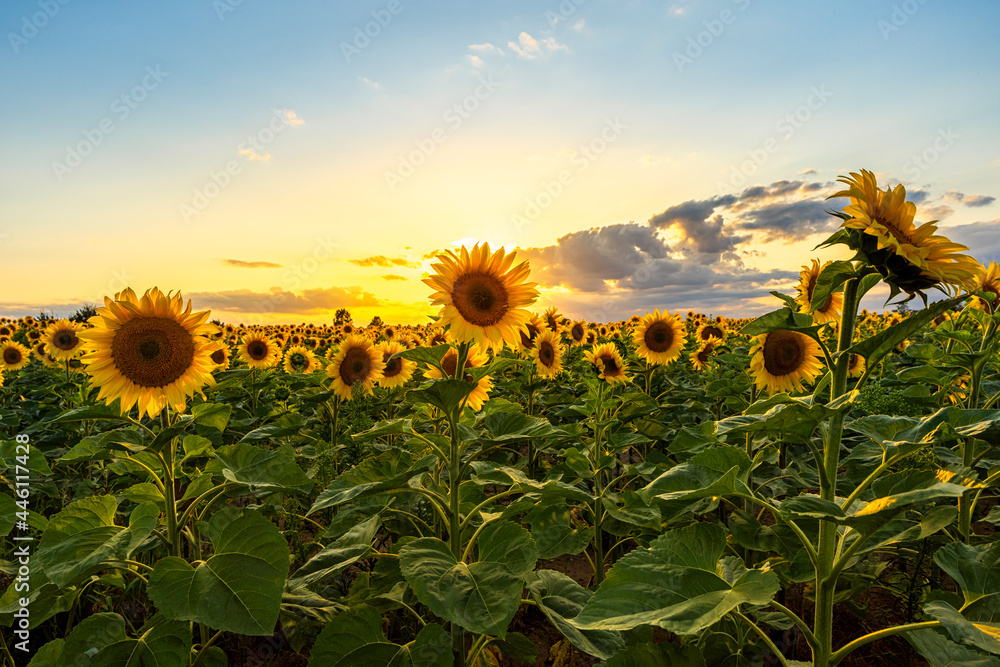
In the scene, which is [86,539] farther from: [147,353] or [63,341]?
[63,341]

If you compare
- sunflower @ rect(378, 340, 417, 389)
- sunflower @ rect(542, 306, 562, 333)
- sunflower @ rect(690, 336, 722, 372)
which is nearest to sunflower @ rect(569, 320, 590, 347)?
sunflower @ rect(542, 306, 562, 333)

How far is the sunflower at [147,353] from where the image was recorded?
3273mm

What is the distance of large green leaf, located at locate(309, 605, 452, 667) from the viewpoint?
2.18m

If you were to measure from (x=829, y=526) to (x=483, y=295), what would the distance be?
87.7 inches

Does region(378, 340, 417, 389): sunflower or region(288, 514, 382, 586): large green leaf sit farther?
region(378, 340, 417, 389): sunflower

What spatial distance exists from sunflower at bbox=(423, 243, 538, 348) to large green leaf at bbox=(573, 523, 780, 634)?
73.9 inches

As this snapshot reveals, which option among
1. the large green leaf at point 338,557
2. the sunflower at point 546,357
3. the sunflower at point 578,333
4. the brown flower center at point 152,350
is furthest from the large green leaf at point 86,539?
the sunflower at point 578,333

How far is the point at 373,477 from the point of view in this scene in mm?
2754

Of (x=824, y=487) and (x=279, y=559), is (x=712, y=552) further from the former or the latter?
(x=279, y=559)

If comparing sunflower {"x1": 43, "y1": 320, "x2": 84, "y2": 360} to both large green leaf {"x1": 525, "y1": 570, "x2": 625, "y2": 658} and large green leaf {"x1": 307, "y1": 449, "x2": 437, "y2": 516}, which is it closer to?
large green leaf {"x1": 307, "y1": 449, "x2": 437, "y2": 516}

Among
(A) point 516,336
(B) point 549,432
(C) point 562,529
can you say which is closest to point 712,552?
(B) point 549,432

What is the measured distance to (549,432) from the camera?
2.62m

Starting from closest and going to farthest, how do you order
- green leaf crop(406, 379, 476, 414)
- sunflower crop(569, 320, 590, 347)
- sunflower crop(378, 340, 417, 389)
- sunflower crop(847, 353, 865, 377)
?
green leaf crop(406, 379, 476, 414), sunflower crop(847, 353, 865, 377), sunflower crop(378, 340, 417, 389), sunflower crop(569, 320, 590, 347)

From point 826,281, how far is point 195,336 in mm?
3405
